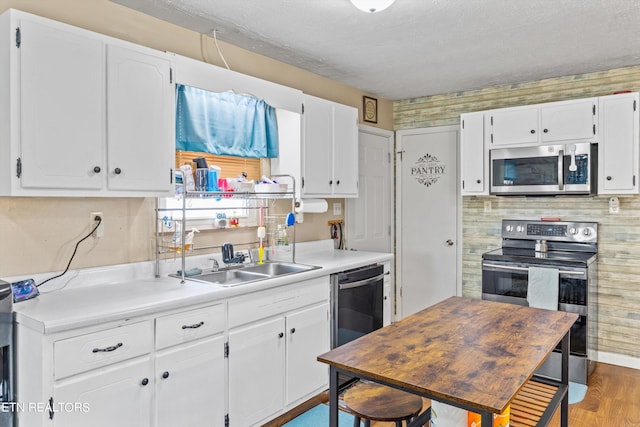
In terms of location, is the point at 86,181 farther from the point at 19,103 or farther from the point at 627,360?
the point at 627,360

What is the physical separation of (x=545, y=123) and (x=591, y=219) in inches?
35.9

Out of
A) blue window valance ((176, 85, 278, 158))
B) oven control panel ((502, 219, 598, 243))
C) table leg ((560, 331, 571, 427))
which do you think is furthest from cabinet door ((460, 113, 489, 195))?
table leg ((560, 331, 571, 427))

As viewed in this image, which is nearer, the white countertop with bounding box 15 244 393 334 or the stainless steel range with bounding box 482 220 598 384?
the white countertop with bounding box 15 244 393 334

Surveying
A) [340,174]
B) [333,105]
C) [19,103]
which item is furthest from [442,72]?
[19,103]

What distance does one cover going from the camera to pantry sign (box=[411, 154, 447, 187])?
462 cm

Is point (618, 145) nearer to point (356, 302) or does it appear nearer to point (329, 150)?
point (329, 150)

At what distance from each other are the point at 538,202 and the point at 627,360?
1.47 metres

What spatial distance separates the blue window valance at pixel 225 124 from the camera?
9.00 ft

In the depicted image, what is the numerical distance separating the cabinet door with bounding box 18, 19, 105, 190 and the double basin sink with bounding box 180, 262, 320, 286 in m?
0.90

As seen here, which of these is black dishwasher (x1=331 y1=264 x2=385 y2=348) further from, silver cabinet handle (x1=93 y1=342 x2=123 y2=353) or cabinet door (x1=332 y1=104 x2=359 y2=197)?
silver cabinet handle (x1=93 y1=342 x2=123 y2=353)

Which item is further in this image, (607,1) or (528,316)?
(607,1)

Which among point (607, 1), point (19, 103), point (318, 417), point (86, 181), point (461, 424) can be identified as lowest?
point (318, 417)

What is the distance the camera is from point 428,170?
15.4 feet

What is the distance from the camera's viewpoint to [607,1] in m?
2.42
